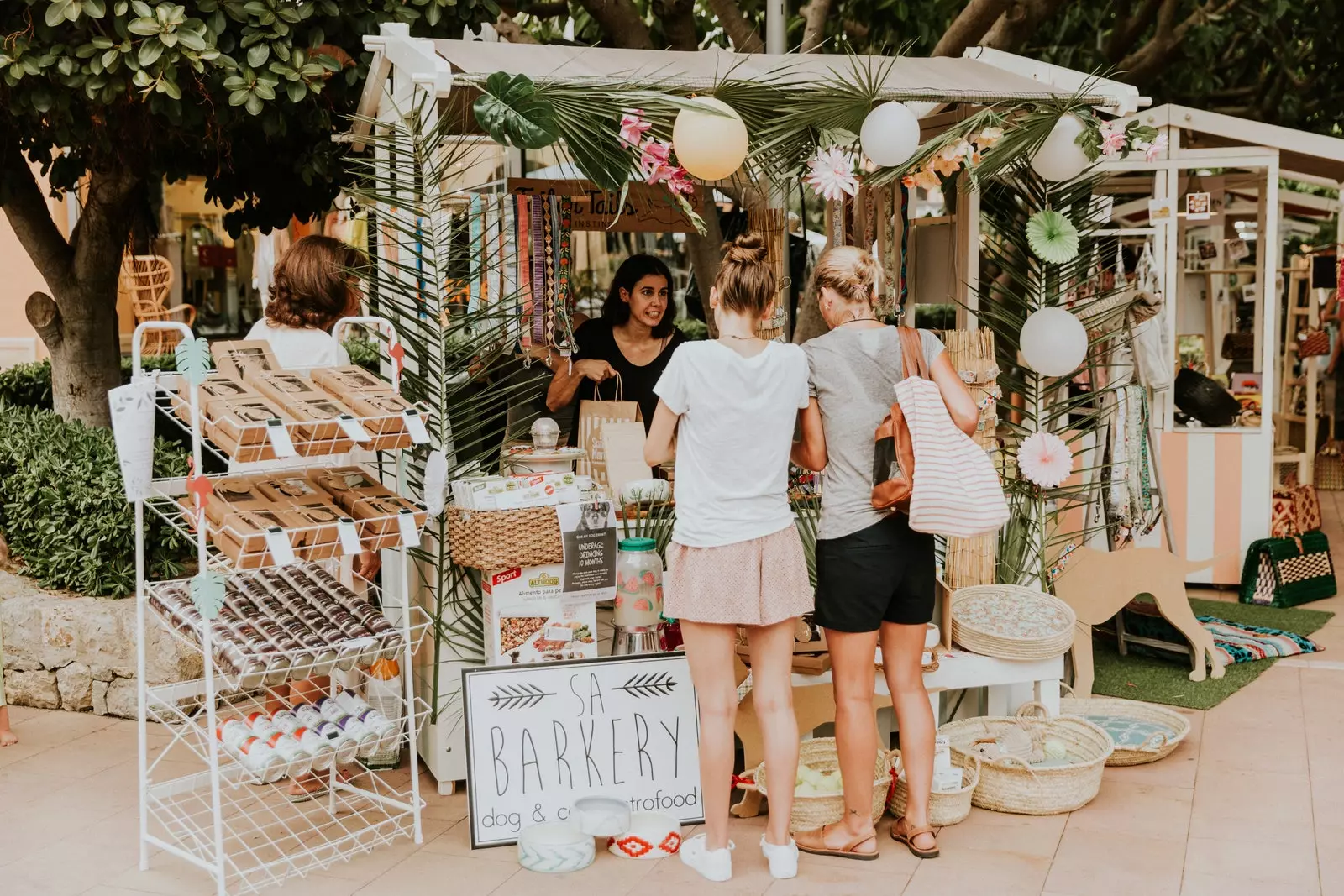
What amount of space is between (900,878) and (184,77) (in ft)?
12.6

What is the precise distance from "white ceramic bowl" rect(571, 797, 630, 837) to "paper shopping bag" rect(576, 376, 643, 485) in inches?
46.9

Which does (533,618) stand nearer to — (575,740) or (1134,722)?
(575,740)

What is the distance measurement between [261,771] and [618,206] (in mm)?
3348

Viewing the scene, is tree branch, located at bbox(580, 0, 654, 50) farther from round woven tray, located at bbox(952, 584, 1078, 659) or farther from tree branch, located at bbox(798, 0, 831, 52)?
A: round woven tray, located at bbox(952, 584, 1078, 659)

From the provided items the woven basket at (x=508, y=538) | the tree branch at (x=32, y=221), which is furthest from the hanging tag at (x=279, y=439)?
the tree branch at (x=32, y=221)

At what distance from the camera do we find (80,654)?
208 inches

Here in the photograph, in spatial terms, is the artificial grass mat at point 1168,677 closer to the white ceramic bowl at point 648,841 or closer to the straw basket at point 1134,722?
the straw basket at point 1134,722

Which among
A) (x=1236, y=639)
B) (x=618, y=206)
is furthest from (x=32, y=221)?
(x=1236, y=639)

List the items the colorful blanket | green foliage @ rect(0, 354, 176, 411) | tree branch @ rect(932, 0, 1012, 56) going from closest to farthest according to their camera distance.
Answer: the colorful blanket < tree branch @ rect(932, 0, 1012, 56) < green foliage @ rect(0, 354, 176, 411)

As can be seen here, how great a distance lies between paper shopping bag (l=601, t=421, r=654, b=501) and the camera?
4.64 meters

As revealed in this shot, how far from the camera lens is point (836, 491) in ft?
11.9

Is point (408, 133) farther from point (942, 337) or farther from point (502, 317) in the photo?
point (942, 337)

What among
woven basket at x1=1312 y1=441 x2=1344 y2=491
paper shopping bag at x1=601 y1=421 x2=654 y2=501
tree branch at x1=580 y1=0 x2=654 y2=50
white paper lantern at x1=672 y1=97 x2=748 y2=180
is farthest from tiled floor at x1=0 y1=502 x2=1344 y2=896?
woven basket at x1=1312 y1=441 x2=1344 y2=491

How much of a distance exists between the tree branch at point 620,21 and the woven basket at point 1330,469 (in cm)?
741
